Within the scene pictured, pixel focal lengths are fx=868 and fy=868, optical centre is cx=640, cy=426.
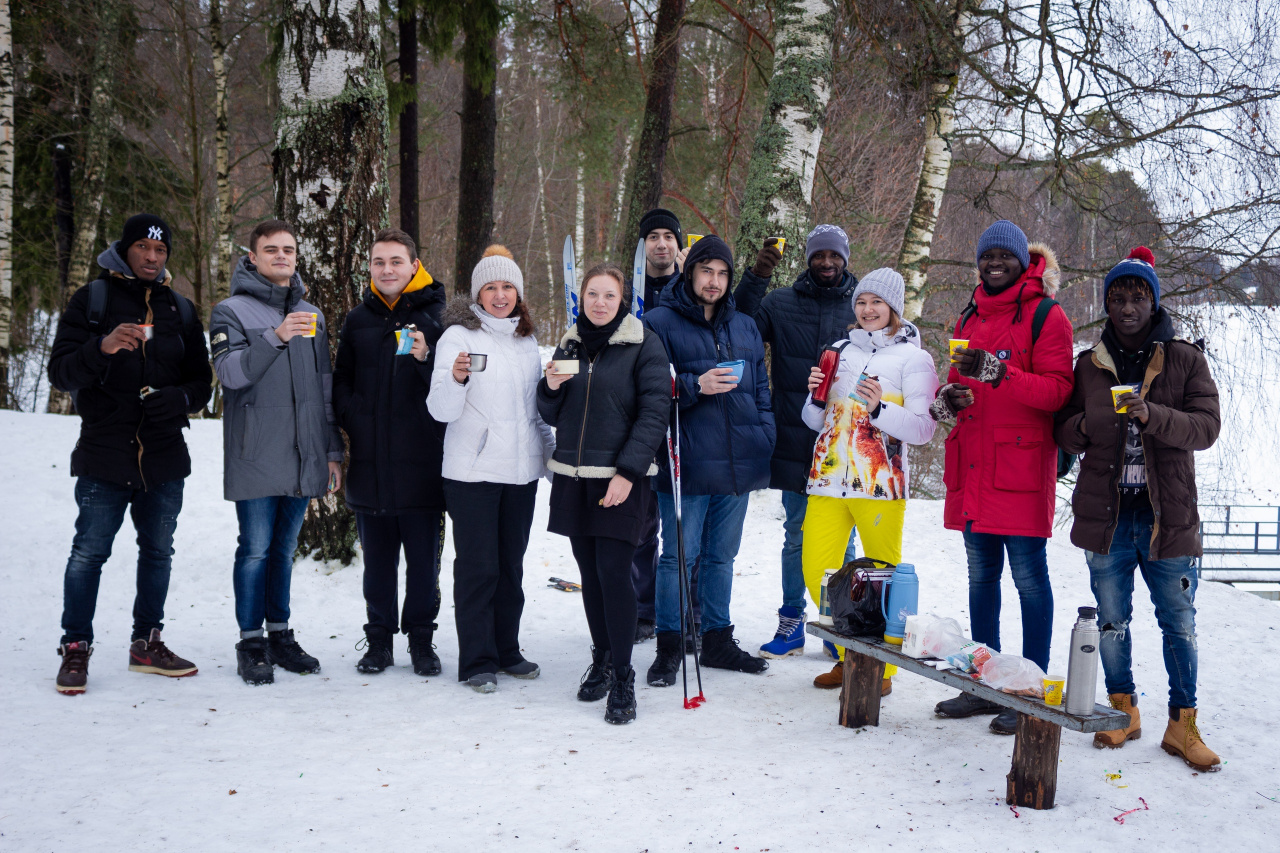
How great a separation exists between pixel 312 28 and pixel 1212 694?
6.29m

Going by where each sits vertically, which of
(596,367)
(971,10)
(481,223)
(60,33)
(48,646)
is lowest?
(48,646)

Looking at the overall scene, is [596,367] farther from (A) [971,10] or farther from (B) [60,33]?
(B) [60,33]

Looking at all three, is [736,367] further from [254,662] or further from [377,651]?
[254,662]

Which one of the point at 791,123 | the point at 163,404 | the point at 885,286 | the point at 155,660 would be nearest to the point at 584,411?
the point at 885,286

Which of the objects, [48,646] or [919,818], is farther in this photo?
[48,646]

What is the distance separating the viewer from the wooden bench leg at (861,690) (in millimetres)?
3654

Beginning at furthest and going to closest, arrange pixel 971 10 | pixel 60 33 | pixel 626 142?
pixel 626 142 → pixel 60 33 → pixel 971 10

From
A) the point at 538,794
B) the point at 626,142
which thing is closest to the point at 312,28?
the point at 538,794

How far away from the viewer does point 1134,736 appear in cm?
350

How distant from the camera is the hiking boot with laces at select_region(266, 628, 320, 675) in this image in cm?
420

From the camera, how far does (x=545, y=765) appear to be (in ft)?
10.5

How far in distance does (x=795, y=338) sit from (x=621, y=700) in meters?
2.02

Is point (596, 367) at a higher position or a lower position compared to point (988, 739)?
higher

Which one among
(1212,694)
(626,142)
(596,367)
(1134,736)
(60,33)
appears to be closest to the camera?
(1134,736)
